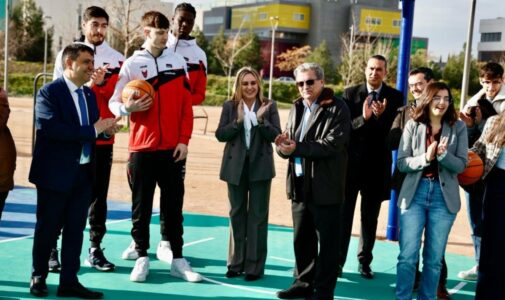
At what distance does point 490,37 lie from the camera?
84000 mm

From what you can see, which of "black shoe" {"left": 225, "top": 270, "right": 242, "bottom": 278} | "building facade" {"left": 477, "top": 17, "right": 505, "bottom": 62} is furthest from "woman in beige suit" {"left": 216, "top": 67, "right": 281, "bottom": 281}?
"building facade" {"left": 477, "top": 17, "right": 505, "bottom": 62}

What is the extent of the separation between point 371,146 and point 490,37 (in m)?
84.5

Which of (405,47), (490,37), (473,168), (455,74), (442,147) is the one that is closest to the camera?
(442,147)

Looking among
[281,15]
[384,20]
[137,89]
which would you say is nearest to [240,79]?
[137,89]

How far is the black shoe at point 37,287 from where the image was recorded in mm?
5527

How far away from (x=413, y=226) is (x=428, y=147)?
671 millimetres

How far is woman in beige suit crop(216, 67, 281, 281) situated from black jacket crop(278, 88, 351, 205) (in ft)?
2.61

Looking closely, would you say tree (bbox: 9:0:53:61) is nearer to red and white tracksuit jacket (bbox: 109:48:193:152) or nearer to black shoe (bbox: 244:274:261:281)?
red and white tracksuit jacket (bbox: 109:48:193:152)

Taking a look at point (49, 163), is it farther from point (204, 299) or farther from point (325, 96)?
point (325, 96)

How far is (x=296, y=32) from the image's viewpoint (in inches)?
3184

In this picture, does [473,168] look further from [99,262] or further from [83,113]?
[99,262]

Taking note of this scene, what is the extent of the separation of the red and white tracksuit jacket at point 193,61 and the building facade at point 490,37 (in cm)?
8000

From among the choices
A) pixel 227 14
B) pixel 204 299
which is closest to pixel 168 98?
pixel 204 299

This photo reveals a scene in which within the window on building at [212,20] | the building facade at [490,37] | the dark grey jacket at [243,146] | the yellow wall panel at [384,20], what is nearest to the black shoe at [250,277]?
the dark grey jacket at [243,146]
